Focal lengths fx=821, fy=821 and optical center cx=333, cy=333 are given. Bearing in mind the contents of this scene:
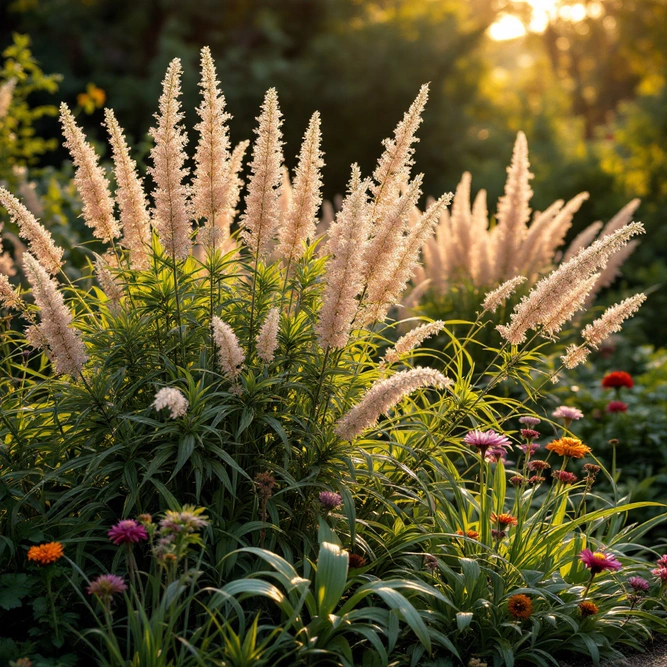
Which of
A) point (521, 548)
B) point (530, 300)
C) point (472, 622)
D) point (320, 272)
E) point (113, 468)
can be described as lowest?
point (472, 622)

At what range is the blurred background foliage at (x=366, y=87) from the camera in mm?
12844

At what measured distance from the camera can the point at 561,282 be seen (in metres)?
3.44

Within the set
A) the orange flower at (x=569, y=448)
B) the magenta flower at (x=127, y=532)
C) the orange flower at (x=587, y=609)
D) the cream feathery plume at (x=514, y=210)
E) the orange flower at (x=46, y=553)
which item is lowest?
the orange flower at (x=587, y=609)

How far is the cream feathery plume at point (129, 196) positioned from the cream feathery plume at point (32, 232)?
33cm

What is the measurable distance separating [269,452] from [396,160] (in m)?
1.43

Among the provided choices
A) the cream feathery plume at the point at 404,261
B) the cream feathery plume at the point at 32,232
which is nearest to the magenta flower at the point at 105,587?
the cream feathery plume at the point at 32,232

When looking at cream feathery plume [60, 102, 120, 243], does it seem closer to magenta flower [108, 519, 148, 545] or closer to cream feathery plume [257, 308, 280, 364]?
cream feathery plume [257, 308, 280, 364]

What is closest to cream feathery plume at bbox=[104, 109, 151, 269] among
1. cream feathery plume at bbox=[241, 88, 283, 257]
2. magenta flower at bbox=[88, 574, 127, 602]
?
cream feathery plume at bbox=[241, 88, 283, 257]

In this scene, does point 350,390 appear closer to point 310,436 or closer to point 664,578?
point 310,436

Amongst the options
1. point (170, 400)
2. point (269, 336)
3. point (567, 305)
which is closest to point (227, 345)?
point (269, 336)

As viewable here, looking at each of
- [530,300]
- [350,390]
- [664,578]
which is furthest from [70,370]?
[664,578]

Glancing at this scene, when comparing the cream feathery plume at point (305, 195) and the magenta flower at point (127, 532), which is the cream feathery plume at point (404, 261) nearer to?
the cream feathery plume at point (305, 195)

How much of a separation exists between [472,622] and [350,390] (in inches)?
44.9

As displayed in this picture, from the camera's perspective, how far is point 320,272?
156 inches
